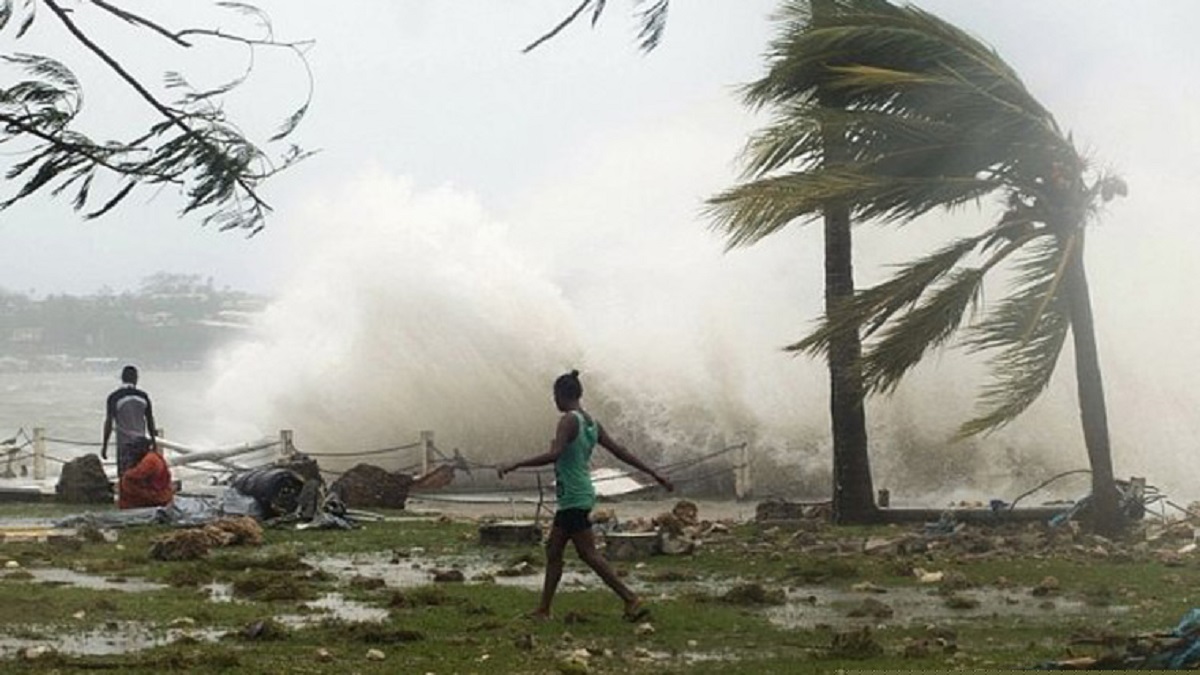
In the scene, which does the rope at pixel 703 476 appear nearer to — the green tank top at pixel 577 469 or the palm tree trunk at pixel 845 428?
the palm tree trunk at pixel 845 428

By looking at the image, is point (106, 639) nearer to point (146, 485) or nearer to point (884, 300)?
point (884, 300)

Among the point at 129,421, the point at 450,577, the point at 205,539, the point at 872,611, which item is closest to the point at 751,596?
the point at 872,611

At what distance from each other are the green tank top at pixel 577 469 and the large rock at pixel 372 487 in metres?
10.4

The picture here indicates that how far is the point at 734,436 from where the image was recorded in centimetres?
3319

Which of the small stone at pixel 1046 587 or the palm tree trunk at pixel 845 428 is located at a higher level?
the palm tree trunk at pixel 845 428

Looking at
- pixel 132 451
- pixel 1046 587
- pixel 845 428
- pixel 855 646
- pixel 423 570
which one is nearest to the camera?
pixel 855 646

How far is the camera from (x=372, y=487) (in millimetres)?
21391

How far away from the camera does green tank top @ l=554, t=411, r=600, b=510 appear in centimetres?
1096

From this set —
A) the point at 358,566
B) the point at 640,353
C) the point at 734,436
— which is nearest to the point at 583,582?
the point at 358,566

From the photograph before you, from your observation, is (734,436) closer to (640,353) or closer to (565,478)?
(640,353)

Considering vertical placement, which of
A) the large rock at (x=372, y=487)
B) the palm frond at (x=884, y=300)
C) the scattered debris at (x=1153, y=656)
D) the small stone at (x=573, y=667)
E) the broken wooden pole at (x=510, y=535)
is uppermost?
the palm frond at (x=884, y=300)

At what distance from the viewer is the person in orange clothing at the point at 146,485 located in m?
18.3

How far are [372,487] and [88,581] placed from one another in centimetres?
852

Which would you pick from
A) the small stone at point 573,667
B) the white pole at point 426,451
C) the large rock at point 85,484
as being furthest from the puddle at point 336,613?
the white pole at point 426,451
